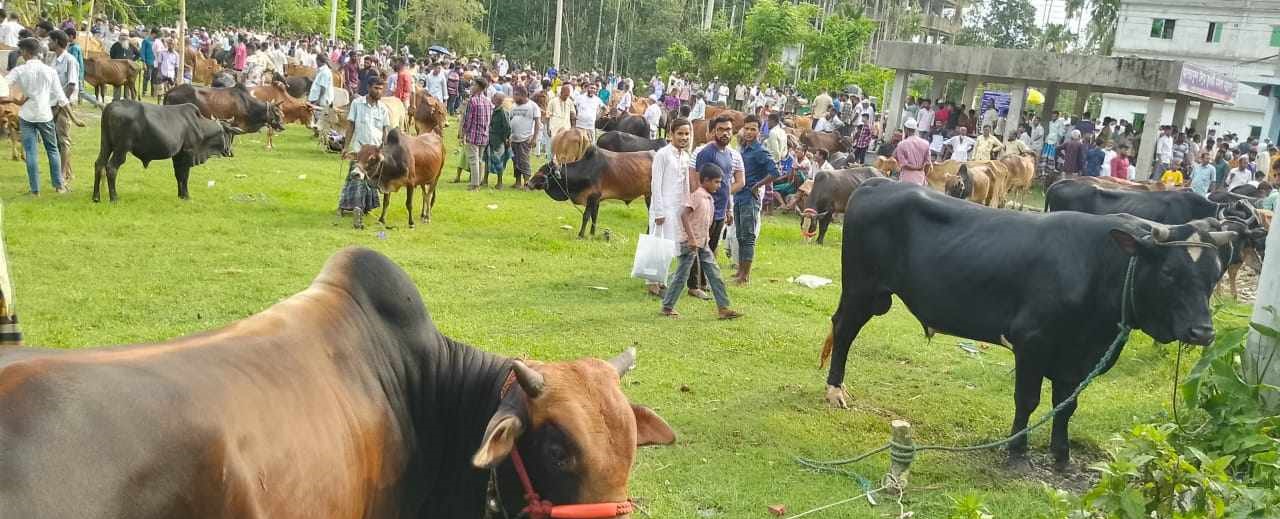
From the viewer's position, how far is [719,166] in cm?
934

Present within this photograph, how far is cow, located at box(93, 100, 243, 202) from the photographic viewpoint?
38.9 feet

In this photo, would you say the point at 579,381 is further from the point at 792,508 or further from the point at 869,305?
the point at 869,305

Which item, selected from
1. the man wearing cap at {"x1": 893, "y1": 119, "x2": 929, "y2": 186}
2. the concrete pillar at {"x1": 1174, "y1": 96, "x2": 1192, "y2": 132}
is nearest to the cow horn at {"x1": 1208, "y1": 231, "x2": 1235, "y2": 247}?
the man wearing cap at {"x1": 893, "y1": 119, "x2": 929, "y2": 186}

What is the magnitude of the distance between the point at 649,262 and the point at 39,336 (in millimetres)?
5025

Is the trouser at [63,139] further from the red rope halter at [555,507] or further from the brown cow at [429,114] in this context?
the red rope halter at [555,507]

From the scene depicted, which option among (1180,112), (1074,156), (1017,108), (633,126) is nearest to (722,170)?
(633,126)

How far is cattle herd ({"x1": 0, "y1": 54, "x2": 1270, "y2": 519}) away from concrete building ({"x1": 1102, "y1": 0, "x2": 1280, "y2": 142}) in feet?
131

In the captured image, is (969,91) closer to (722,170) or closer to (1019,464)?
(722,170)

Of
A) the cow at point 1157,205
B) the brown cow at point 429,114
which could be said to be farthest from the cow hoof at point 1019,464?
the brown cow at point 429,114

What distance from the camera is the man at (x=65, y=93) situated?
1229 cm

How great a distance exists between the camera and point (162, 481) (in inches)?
87.0

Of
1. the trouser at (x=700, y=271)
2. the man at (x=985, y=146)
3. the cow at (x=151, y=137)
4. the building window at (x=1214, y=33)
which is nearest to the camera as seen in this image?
the trouser at (x=700, y=271)

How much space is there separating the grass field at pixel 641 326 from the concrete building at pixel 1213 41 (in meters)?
37.5

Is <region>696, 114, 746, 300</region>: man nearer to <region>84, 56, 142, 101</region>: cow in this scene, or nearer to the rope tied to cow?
the rope tied to cow
